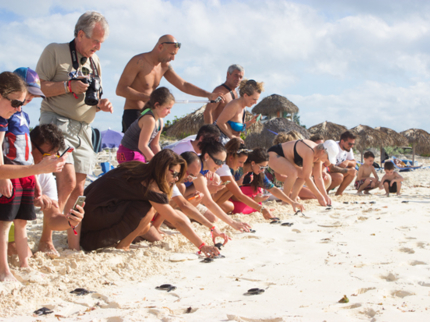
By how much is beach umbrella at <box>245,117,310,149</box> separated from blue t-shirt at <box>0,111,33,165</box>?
32.9ft

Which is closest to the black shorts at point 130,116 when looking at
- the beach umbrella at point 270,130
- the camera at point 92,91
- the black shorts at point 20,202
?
the camera at point 92,91

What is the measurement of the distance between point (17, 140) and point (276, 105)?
622 inches

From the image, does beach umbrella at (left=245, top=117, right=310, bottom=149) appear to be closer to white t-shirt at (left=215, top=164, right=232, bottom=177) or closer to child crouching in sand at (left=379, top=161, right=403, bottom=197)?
child crouching in sand at (left=379, top=161, right=403, bottom=197)

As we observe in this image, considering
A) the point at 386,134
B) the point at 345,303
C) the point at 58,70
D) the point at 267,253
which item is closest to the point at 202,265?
the point at 267,253

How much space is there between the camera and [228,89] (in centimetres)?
552

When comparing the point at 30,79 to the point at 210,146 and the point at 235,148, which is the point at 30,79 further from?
the point at 235,148

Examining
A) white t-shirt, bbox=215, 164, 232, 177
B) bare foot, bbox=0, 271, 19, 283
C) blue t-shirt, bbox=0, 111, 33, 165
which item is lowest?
bare foot, bbox=0, 271, 19, 283

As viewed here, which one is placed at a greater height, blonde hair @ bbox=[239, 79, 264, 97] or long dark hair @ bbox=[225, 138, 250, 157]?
blonde hair @ bbox=[239, 79, 264, 97]

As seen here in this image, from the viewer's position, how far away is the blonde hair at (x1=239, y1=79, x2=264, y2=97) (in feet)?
17.1

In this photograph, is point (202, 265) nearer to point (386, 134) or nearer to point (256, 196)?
point (256, 196)

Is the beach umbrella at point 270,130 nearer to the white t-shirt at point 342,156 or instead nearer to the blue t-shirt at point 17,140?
the white t-shirt at point 342,156

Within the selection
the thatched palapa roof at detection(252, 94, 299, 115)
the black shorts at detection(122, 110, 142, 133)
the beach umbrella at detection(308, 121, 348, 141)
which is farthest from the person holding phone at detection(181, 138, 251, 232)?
the beach umbrella at detection(308, 121, 348, 141)

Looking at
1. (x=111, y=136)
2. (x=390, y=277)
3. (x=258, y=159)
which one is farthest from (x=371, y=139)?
(x=390, y=277)

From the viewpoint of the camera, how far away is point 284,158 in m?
6.12
